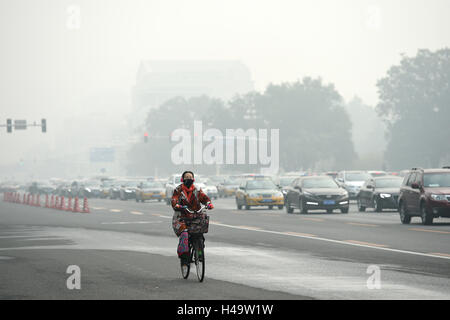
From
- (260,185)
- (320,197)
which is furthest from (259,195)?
(320,197)

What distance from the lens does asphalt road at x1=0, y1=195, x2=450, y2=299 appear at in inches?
505

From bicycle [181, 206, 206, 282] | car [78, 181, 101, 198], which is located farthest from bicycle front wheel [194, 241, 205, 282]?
car [78, 181, 101, 198]

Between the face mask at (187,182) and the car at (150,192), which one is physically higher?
the face mask at (187,182)

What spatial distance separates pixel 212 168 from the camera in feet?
468

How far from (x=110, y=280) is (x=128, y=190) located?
189ft

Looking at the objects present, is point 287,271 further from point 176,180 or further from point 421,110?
point 421,110

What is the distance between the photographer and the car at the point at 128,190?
234 ft

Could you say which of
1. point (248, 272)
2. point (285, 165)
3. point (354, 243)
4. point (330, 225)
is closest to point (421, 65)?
point (285, 165)

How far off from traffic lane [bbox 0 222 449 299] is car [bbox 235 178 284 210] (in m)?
21.6

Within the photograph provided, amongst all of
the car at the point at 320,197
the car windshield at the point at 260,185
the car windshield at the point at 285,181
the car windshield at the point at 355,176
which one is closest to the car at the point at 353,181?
the car windshield at the point at 355,176

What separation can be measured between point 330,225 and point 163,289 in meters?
16.8

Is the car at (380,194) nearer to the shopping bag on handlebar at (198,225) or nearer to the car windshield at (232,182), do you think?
the shopping bag on handlebar at (198,225)

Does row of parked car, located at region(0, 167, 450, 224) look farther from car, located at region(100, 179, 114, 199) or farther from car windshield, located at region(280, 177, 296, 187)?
car, located at region(100, 179, 114, 199)

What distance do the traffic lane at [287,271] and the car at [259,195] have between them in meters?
21.6
